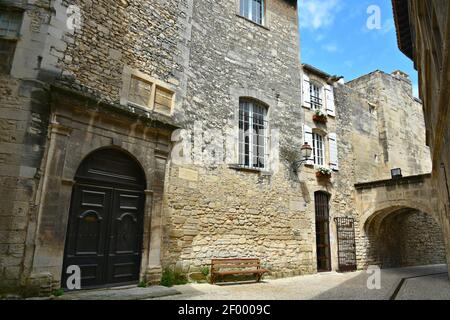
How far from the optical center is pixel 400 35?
8969mm

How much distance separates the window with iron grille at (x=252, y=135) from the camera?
8367 mm

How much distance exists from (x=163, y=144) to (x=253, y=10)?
6.08 metres

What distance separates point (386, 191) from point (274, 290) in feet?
20.7

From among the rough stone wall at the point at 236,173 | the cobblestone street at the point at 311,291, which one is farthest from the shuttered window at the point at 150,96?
the cobblestone street at the point at 311,291

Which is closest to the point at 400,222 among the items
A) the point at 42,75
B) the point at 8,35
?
the point at 42,75

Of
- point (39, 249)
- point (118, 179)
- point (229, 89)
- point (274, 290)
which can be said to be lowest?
point (274, 290)

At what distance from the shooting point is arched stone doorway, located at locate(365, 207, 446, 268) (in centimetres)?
1099

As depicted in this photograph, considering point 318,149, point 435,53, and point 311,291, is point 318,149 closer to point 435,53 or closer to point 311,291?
point 311,291

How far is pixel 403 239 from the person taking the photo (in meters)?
12.5

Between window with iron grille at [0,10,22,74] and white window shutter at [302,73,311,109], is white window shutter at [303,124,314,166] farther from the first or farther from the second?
window with iron grille at [0,10,22,74]

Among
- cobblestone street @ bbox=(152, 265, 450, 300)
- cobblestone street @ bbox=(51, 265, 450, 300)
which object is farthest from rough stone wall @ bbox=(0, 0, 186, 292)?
cobblestone street @ bbox=(152, 265, 450, 300)

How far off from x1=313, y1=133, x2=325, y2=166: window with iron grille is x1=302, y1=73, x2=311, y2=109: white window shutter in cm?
111
